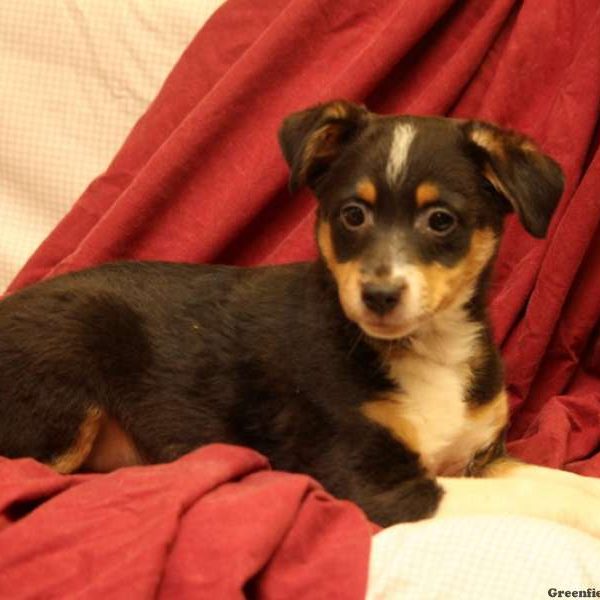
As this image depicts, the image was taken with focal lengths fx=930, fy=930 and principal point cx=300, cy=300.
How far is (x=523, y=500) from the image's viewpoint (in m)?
1.92

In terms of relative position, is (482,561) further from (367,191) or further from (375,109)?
(375,109)

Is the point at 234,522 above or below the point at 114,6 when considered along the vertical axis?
below

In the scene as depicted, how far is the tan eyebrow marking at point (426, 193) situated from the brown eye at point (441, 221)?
1.1 inches

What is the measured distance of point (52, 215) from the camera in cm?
306

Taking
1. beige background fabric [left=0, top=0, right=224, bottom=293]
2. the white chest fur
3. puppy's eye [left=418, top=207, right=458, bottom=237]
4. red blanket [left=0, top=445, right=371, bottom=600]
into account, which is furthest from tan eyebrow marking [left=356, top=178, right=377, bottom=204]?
beige background fabric [left=0, top=0, right=224, bottom=293]

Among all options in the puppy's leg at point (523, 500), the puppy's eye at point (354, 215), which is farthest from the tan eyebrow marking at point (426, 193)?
the puppy's leg at point (523, 500)

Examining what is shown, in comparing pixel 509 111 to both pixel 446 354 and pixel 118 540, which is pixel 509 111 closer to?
pixel 446 354

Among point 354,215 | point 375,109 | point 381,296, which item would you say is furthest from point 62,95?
point 381,296

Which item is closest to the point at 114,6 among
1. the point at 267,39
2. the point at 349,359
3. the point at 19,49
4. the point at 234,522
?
the point at 19,49

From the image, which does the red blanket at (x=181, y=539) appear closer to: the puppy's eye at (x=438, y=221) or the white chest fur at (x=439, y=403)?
the white chest fur at (x=439, y=403)

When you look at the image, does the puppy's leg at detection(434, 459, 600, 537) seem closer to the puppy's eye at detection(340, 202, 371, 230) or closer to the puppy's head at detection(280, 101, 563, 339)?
the puppy's head at detection(280, 101, 563, 339)

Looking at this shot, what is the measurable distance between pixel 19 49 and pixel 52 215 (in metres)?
0.57

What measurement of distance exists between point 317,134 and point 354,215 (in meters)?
0.20

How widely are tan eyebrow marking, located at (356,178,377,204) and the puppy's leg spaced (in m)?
0.61
